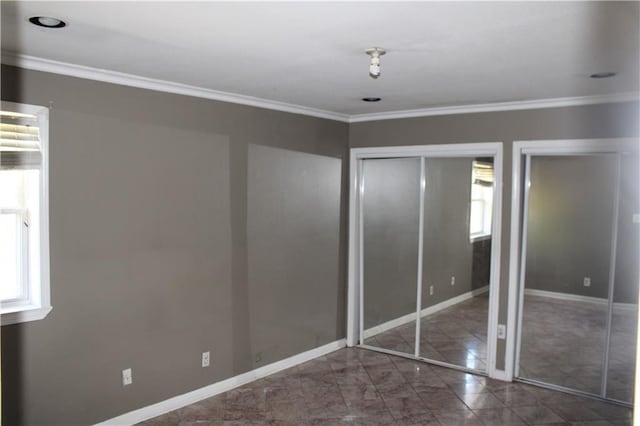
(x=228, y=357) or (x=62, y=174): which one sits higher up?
(x=62, y=174)

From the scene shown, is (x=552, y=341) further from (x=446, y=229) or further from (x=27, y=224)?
(x=27, y=224)

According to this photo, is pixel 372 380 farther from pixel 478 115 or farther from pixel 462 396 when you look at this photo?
pixel 478 115

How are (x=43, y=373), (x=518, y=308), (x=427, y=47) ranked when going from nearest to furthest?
(x=427, y=47), (x=43, y=373), (x=518, y=308)

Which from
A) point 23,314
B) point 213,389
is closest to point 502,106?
point 213,389

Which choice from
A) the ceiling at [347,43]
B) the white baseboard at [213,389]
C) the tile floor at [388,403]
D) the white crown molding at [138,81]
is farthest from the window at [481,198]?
the white baseboard at [213,389]

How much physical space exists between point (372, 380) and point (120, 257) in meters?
2.38

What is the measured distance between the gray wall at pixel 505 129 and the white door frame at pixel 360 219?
4 centimetres

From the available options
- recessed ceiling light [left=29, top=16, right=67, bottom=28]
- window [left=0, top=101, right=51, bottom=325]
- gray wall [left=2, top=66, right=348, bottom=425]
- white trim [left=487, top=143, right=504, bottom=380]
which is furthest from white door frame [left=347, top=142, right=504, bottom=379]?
recessed ceiling light [left=29, top=16, right=67, bottom=28]

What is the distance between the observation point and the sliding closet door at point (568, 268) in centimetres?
405

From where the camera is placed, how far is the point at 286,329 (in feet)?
15.3

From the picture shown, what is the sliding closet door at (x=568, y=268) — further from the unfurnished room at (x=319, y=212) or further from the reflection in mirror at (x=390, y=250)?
the reflection in mirror at (x=390, y=250)

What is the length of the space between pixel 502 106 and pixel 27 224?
12.1ft

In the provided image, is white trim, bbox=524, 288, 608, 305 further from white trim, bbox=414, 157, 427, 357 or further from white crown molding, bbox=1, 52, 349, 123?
white crown molding, bbox=1, 52, 349, 123

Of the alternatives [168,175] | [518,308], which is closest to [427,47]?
[168,175]
